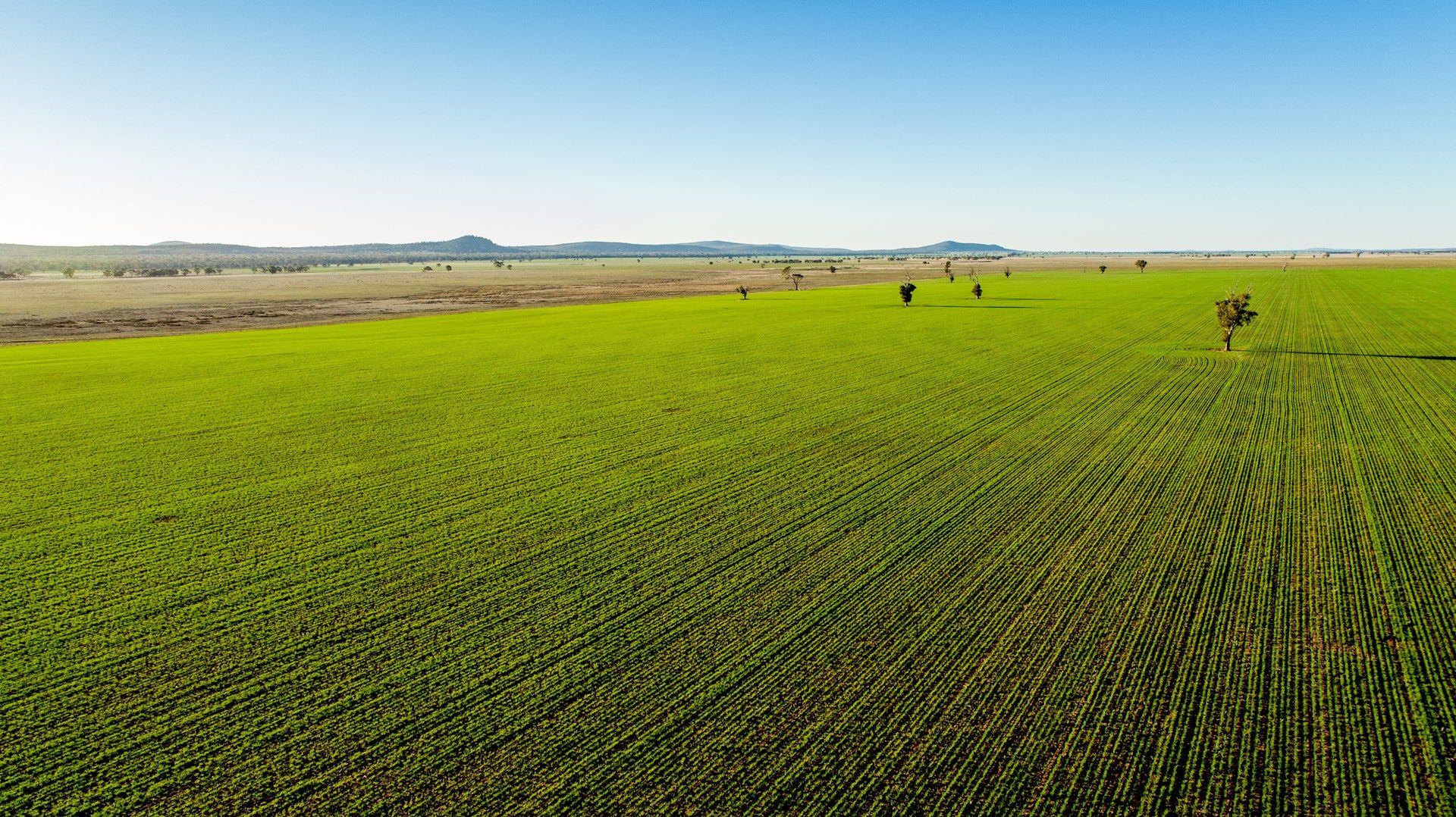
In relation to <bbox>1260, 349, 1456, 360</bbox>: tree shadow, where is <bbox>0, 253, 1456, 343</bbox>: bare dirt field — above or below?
above

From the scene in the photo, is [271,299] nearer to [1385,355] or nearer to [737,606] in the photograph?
[737,606]

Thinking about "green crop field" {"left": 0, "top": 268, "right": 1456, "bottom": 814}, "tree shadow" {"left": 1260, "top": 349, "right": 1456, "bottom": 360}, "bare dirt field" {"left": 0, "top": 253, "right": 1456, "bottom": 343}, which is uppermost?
"bare dirt field" {"left": 0, "top": 253, "right": 1456, "bottom": 343}

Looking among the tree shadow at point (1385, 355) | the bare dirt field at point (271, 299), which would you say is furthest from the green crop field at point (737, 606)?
the bare dirt field at point (271, 299)

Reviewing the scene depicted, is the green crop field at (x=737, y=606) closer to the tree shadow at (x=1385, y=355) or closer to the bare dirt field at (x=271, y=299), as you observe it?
the tree shadow at (x=1385, y=355)

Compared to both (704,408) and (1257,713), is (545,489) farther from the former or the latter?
(1257,713)

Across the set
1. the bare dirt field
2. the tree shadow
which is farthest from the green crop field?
the bare dirt field

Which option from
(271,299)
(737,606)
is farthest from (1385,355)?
(271,299)

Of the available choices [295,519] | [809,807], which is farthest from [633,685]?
[295,519]

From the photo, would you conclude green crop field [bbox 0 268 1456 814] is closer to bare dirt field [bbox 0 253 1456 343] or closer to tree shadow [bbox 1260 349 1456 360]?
tree shadow [bbox 1260 349 1456 360]
